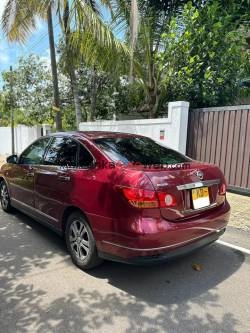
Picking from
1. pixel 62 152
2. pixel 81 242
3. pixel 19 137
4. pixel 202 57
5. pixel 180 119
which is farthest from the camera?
pixel 19 137

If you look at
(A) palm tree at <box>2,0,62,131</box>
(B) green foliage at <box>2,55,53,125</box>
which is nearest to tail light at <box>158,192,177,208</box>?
(A) palm tree at <box>2,0,62,131</box>

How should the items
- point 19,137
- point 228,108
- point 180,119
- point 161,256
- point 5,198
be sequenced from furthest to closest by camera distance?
point 19,137
point 180,119
point 228,108
point 5,198
point 161,256

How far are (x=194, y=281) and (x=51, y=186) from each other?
6.88 feet

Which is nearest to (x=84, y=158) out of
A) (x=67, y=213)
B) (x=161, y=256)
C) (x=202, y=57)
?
(x=67, y=213)

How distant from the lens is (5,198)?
5.86 meters

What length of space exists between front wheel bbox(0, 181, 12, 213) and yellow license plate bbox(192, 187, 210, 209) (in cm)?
371

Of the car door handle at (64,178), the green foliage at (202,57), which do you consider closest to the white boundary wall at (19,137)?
the green foliage at (202,57)

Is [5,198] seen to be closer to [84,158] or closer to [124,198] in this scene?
[84,158]

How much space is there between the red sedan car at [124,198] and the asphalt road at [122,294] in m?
0.34

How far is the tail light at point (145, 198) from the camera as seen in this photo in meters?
2.97

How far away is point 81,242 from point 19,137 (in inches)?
541

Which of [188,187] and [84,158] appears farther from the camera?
[84,158]

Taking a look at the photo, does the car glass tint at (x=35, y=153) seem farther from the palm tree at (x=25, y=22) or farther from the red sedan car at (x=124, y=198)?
the palm tree at (x=25, y=22)

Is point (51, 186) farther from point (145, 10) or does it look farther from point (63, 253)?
point (145, 10)
